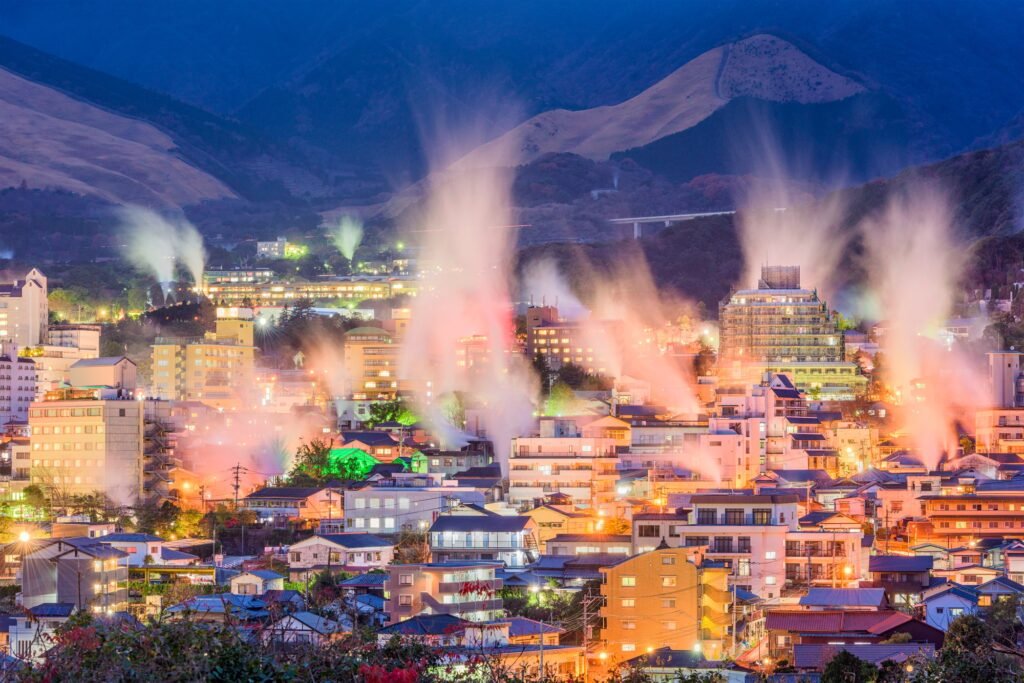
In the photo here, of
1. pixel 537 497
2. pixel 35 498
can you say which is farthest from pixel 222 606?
pixel 35 498

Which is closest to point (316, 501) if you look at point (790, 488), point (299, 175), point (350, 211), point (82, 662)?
point (790, 488)

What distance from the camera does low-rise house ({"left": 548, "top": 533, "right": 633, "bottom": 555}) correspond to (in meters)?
31.3

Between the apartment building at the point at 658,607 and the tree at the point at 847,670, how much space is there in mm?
5286

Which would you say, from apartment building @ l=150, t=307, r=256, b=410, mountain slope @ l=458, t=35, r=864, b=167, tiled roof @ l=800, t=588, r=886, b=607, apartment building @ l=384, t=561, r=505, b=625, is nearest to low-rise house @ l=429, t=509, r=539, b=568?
apartment building @ l=384, t=561, r=505, b=625

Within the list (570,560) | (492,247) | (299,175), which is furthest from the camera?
(299,175)

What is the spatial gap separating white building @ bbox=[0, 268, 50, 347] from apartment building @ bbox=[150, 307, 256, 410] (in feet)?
21.0

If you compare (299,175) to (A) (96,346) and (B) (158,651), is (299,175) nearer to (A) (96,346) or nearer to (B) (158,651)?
(A) (96,346)

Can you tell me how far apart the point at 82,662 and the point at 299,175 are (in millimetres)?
154391

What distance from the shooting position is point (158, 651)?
12477mm

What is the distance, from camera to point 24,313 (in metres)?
66.6

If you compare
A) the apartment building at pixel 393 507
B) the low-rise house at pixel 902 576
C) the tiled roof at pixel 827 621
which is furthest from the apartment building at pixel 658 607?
the apartment building at pixel 393 507

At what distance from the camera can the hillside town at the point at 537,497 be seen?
22094mm

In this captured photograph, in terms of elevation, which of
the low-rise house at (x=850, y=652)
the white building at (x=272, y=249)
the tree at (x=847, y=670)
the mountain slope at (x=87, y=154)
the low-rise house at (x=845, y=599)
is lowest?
the low-rise house at (x=850, y=652)

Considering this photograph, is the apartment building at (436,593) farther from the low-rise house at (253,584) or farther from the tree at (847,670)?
the tree at (847,670)
